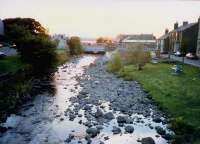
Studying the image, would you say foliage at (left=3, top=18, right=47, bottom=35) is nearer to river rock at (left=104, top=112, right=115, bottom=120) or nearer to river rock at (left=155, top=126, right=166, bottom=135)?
river rock at (left=104, top=112, right=115, bottom=120)

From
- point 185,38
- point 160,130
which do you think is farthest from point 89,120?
point 185,38

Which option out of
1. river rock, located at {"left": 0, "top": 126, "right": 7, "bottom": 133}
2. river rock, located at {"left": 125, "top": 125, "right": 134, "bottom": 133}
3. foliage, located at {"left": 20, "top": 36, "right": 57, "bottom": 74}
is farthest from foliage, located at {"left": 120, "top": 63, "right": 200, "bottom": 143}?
foliage, located at {"left": 20, "top": 36, "right": 57, "bottom": 74}

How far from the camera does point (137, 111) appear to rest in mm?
27938

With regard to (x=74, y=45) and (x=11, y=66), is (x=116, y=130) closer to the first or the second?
(x=11, y=66)

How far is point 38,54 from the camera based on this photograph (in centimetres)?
4975

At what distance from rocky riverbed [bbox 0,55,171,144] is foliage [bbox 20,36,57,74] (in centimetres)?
1424

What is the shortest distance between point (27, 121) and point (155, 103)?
41.8 ft

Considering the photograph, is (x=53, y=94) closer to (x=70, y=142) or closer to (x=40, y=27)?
(x=70, y=142)

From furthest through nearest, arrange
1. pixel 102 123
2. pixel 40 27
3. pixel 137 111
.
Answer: pixel 40 27 < pixel 137 111 < pixel 102 123

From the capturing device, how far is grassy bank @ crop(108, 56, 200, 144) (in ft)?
71.8

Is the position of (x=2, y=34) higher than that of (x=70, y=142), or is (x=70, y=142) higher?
(x=2, y=34)

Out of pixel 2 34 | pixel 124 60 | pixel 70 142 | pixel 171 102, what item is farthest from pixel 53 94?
pixel 2 34

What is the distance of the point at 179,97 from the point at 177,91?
286 cm

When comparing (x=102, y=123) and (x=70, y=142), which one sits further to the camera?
(x=102, y=123)
